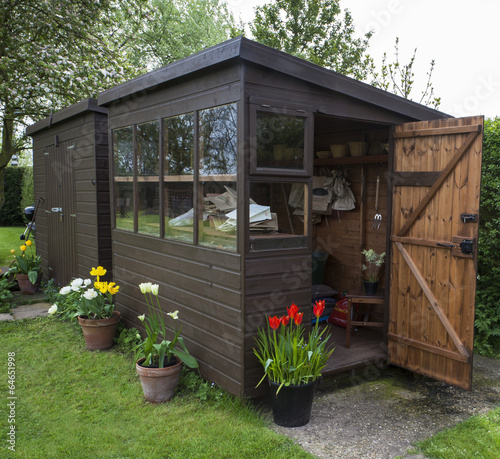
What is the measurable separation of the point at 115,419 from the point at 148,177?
2.13m

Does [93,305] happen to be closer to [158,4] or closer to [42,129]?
[42,129]

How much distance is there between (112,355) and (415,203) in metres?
3.17

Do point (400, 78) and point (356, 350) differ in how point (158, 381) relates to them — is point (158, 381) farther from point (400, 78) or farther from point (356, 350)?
point (400, 78)

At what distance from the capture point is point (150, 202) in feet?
14.3

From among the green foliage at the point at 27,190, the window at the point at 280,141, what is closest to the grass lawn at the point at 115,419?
the window at the point at 280,141

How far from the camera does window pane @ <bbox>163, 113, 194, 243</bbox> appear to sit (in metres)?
3.76

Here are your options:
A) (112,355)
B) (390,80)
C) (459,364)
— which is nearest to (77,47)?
(390,80)

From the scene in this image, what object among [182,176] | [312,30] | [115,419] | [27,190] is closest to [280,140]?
[182,176]

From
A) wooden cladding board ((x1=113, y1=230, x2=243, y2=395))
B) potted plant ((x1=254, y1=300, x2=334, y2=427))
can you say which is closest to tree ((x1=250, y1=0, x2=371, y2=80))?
wooden cladding board ((x1=113, y1=230, x2=243, y2=395))

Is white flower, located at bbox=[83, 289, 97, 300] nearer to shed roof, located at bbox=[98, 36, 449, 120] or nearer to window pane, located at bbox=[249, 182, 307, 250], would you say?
shed roof, located at bbox=[98, 36, 449, 120]

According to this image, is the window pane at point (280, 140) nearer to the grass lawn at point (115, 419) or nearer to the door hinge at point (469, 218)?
the door hinge at point (469, 218)

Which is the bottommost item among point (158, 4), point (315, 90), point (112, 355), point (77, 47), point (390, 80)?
point (112, 355)

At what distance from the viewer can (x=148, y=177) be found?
14.3 ft

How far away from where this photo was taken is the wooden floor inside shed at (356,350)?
3.82 metres
